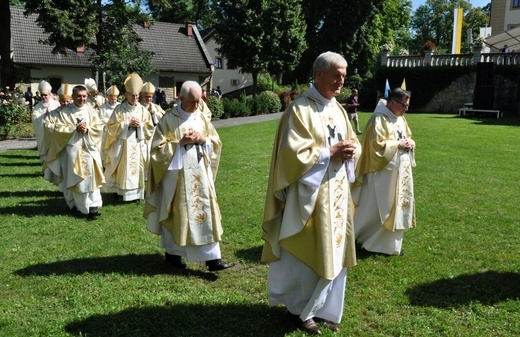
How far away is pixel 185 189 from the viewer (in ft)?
18.7

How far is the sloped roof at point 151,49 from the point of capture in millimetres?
37438

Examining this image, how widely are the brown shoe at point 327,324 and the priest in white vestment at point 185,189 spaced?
163cm

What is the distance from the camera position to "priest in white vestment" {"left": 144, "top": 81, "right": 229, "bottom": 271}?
5656mm

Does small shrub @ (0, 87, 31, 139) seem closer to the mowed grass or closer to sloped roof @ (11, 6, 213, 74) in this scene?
the mowed grass

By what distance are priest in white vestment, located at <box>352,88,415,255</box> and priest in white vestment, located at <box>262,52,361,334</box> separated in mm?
2117

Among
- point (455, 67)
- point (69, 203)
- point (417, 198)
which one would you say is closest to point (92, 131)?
point (69, 203)

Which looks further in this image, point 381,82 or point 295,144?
point 381,82

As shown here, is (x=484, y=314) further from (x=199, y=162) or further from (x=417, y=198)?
(x=417, y=198)

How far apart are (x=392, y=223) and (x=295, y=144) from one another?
2.77 meters

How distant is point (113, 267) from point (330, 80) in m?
3.61

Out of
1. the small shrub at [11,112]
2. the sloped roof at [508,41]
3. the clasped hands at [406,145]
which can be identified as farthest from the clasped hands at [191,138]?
the sloped roof at [508,41]

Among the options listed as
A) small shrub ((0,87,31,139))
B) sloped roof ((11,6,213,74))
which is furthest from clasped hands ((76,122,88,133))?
sloped roof ((11,6,213,74))

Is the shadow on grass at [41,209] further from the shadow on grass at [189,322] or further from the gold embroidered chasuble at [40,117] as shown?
the shadow on grass at [189,322]

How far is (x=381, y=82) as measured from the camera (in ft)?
115
